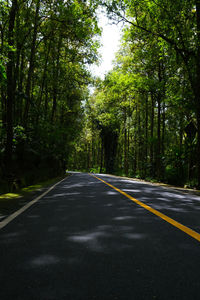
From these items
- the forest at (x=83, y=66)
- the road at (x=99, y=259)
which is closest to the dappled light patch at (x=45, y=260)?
the road at (x=99, y=259)

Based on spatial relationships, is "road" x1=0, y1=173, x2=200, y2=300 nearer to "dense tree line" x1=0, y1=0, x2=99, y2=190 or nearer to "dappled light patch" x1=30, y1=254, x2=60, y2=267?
"dappled light patch" x1=30, y1=254, x2=60, y2=267

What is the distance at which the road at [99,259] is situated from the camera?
80.6 inches

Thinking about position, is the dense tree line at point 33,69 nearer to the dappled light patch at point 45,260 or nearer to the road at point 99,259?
the road at point 99,259

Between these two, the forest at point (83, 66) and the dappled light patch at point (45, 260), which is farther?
the forest at point (83, 66)

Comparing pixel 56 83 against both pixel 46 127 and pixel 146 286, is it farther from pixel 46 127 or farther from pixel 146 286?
pixel 146 286

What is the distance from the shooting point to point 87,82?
2114cm

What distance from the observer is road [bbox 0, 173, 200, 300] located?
2046mm

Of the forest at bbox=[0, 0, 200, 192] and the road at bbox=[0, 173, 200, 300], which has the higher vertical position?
the forest at bbox=[0, 0, 200, 192]

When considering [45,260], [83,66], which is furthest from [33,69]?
[45,260]

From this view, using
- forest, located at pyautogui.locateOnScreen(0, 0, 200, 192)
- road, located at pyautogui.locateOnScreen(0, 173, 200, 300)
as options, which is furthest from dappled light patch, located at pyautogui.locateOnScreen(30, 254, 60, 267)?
forest, located at pyautogui.locateOnScreen(0, 0, 200, 192)

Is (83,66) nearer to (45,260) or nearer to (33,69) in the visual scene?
(33,69)

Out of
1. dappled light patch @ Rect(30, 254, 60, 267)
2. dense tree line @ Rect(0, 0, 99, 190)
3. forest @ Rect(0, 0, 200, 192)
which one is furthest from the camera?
forest @ Rect(0, 0, 200, 192)

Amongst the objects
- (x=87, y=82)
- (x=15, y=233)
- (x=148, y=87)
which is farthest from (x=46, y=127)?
(x=15, y=233)

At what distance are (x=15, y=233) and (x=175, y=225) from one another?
2519 mm
